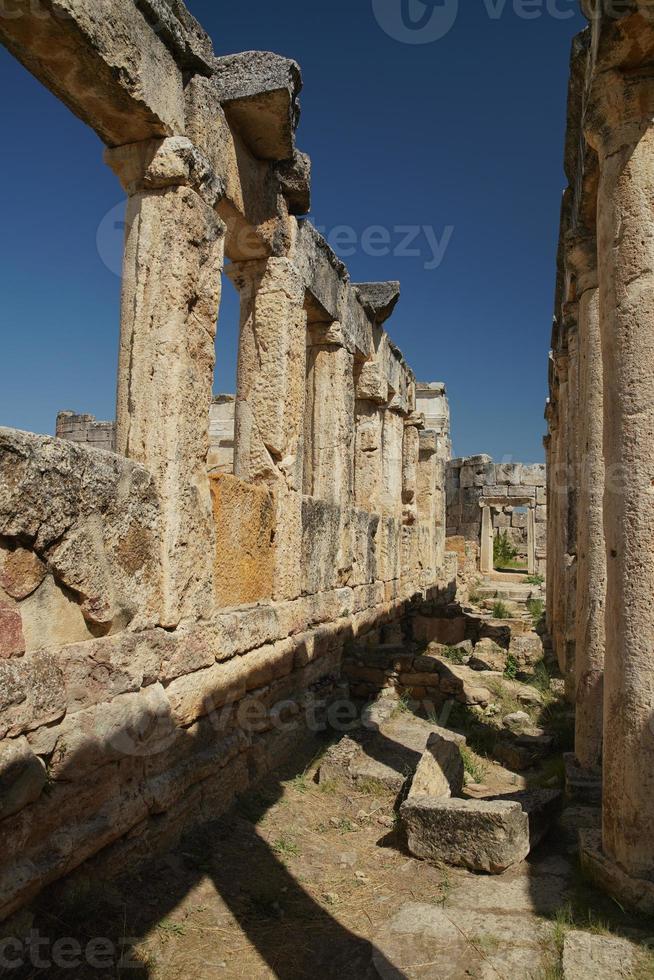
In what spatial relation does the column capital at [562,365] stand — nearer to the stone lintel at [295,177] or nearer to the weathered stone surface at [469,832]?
the stone lintel at [295,177]

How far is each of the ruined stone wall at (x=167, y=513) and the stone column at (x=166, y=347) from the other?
0.01 m

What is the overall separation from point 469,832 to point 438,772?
2.80 ft

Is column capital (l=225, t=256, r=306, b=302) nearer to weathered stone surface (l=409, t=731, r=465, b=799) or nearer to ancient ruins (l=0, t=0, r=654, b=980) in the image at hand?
ancient ruins (l=0, t=0, r=654, b=980)

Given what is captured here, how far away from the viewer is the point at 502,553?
93.4ft

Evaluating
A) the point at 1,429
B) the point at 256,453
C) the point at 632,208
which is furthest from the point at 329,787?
the point at 632,208

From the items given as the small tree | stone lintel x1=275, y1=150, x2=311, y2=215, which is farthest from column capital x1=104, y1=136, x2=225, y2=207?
the small tree

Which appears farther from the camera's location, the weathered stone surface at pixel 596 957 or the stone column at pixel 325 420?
the stone column at pixel 325 420

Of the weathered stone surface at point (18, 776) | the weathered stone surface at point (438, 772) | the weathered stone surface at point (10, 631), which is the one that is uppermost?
the weathered stone surface at point (10, 631)

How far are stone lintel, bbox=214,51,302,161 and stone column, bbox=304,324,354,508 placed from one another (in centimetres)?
264

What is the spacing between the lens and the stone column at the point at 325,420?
7867mm

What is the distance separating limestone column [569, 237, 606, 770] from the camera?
17.5ft

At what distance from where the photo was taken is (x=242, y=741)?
4.90 meters

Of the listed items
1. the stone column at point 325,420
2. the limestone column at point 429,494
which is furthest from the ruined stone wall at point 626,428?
the limestone column at point 429,494

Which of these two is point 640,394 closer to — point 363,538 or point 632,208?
point 632,208
